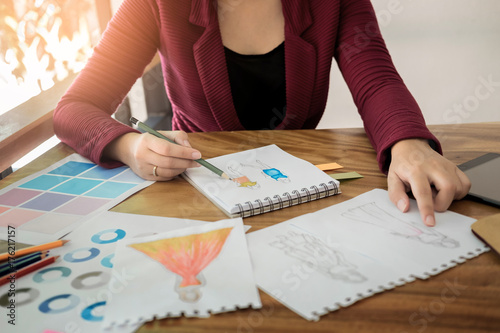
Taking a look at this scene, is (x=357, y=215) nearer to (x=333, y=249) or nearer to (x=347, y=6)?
(x=333, y=249)

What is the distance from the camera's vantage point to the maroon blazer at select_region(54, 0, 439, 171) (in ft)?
3.30

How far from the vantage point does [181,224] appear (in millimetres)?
669

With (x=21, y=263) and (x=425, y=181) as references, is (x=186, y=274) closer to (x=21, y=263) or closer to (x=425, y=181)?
(x=21, y=263)

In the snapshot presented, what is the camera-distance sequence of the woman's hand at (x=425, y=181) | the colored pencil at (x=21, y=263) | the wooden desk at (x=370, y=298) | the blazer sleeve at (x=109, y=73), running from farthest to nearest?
the blazer sleeve at (x=109, y=73) → the woman's hand at (x=425, y=181) → the colored pencil at (x=21, y=263) → the wooden desk at (x=370, y=298)

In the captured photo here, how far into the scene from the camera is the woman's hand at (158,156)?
80cm

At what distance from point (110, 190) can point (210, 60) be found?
0.46 meters

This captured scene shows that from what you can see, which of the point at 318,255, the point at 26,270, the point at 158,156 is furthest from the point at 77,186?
the point at 318,255

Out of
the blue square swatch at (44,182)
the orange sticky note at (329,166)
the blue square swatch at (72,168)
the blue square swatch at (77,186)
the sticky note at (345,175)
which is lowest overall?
the sticky note at (345,175)

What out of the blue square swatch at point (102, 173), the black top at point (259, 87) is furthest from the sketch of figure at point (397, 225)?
the black top at point (259, 87)

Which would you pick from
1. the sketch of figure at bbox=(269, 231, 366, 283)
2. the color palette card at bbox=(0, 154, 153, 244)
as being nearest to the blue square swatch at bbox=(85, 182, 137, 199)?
the color palette card at bbox=(0, 154, 153, 244)

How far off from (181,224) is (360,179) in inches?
13.3

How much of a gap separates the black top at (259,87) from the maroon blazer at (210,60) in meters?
0.06

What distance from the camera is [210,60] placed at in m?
1.10

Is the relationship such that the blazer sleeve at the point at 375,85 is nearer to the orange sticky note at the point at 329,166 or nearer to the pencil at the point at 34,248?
the orange sticky note at the point at 329,166
